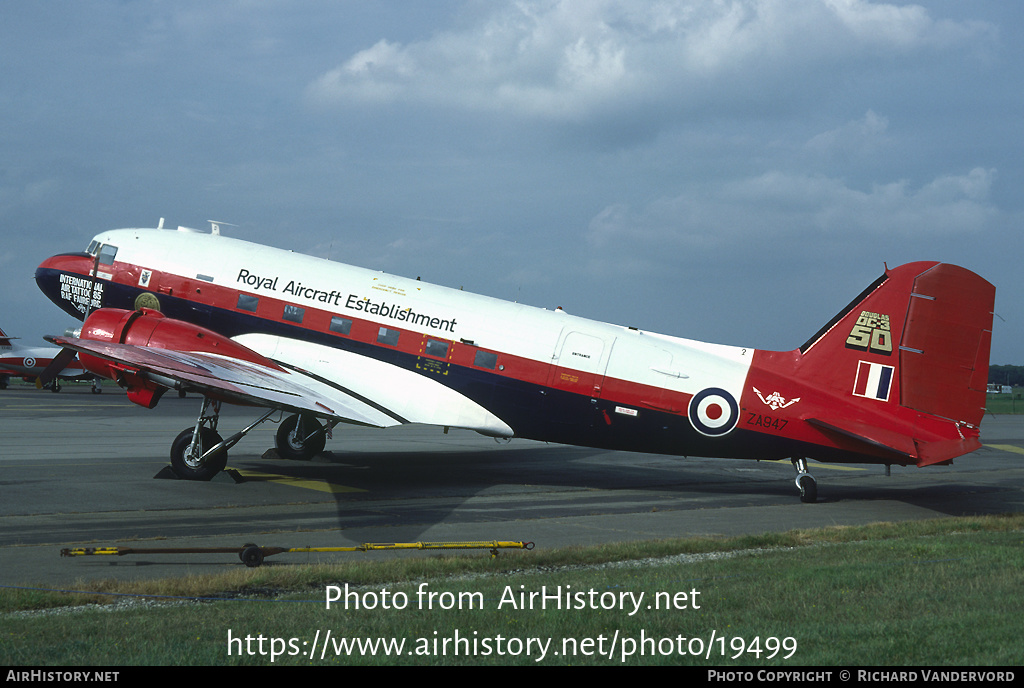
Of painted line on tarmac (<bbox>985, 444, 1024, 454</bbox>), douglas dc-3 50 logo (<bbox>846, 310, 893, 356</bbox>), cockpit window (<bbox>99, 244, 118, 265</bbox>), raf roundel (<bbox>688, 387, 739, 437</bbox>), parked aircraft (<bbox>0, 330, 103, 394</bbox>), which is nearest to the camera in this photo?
douglas dc-3 50 logo (<bbox>846, 310, 893, 356</bbox>)

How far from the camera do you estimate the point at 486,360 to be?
717 inches

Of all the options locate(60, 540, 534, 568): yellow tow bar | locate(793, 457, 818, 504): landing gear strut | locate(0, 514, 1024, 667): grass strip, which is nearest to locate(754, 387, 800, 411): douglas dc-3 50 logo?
locate(793, 457, 818, 504): landing gear strut

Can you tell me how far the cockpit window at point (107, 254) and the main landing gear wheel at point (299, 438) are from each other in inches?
228

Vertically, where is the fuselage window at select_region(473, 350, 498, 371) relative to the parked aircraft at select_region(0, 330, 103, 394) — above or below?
above

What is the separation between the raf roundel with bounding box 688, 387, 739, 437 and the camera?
56.7 ft

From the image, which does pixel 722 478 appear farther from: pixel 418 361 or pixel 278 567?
pixel 278 567

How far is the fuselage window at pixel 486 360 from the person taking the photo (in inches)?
717

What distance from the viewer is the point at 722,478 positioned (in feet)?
72.4

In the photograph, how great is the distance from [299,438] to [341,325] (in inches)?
175

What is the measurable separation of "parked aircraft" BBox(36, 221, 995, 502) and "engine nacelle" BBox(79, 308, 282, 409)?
33 millimetres

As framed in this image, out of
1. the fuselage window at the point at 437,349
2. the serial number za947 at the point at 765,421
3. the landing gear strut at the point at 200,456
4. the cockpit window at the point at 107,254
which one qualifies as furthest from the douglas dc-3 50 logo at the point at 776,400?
the cockpit window at the point at 107,254

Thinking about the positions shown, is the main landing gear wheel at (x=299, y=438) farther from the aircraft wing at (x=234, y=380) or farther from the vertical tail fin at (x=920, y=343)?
the vertical tail fin at (x=920, y=343)

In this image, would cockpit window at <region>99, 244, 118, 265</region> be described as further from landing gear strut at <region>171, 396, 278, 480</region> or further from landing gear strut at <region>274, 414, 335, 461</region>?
landing gear strut at <region>274, 414, 335, 461</region>
